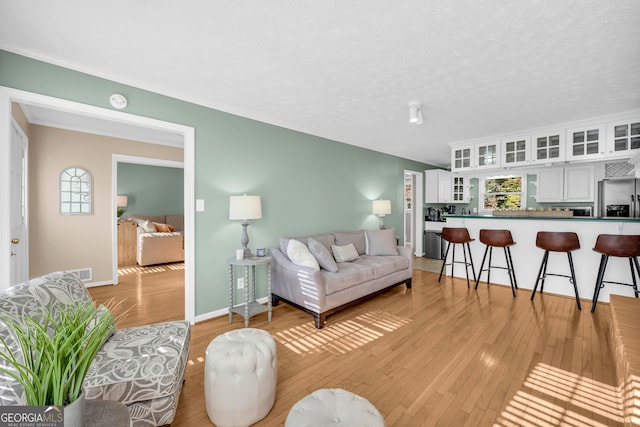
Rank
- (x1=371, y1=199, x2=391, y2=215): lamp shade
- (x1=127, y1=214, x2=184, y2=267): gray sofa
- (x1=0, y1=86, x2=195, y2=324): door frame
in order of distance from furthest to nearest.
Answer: (x1=127, y1=214, x2=184, y2=267): gray sofa
(x1=371, y1=199, x2=391, y2=215): lamp shade
(x1=0, y1=86, x2=195, y2=324): door frame

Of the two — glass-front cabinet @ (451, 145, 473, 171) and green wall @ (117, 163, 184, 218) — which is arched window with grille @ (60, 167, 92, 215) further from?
glass-front cabinet @ (451, 145, 473, 171)

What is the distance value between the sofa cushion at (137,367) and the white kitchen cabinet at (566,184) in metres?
6.42

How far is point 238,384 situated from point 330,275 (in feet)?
5.60

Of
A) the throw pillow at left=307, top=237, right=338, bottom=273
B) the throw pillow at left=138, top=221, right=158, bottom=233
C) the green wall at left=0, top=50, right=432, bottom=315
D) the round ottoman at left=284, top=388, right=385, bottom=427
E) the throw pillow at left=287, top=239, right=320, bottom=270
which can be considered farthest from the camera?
the throw pillow at left=138, top=221, right=158, bottom=233

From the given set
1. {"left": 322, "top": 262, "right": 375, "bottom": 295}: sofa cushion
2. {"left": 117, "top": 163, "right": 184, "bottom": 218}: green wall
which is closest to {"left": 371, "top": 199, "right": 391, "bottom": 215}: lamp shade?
{"left": 322, "top": 262, "right": 375, "bottom": 295}: sofa cushion

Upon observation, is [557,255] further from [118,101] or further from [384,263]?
[118,101]

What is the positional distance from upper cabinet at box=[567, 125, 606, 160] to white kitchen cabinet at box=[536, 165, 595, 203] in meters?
1.35

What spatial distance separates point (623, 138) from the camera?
3541mm

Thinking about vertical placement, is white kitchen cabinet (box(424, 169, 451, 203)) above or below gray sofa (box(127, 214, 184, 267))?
above

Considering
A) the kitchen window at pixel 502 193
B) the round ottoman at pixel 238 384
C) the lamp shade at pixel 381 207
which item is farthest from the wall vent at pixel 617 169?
the round ottoman at pixel 238 384

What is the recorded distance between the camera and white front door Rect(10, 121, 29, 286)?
2578 millimetres

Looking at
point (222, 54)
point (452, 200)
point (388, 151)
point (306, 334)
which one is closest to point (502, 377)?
point (306, 334)

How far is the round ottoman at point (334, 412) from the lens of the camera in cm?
118

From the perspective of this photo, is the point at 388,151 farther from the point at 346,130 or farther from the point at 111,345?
the point at 111,345
